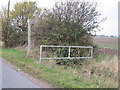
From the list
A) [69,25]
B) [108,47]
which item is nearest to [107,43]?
[108,47]

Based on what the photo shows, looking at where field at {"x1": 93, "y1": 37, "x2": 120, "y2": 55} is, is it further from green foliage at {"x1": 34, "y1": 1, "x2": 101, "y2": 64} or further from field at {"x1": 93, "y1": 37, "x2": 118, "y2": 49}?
green foliage at {"x1": 34, "y1": 1, "x2": 101, "y2": 64}

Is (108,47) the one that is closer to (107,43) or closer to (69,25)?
(107,43)

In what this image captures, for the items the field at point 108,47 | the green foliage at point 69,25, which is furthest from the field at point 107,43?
the green foliage at point 69,25

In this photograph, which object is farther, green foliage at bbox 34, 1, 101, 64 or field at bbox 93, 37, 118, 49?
field at bbox 93, 37, 118, 49

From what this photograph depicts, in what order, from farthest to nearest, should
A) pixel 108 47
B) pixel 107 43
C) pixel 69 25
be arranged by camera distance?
pixel 107 43, pixel 108 47, pixel 69 25

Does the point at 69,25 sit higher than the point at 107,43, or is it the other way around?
the point at 69,25

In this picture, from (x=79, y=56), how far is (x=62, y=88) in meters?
6.15

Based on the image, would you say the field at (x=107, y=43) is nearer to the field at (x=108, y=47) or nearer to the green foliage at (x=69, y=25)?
the field at (x=108, y=47)

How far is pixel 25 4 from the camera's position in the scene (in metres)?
22.2

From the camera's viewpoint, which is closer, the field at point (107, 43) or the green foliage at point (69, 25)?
the green foliage at point (69, 25)

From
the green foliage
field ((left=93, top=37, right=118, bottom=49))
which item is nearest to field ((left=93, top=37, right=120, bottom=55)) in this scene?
field ((left=93, top=37, right=118, bottom=49))

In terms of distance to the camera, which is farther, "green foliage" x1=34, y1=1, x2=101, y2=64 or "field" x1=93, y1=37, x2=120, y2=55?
"field" x1=93, y1=37, x2=120, y2=55

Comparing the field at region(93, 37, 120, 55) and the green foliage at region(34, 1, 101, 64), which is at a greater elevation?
the green foliage at region(34, 1, 101, 64)

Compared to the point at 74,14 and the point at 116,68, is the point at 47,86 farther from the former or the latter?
the point at 74,14
